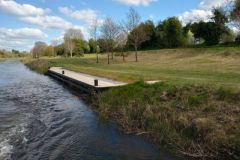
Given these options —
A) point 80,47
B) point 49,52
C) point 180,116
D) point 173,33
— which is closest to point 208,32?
point 173,33

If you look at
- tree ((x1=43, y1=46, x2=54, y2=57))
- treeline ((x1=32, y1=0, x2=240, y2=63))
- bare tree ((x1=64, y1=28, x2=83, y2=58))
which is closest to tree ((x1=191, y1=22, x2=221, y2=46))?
treeline ((x1=32, y1=0, x2=240, y2=63))

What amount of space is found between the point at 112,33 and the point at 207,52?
1736cm

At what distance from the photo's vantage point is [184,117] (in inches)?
448

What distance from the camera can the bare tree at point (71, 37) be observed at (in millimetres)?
95938

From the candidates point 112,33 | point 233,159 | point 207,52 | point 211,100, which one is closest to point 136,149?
point 233,159

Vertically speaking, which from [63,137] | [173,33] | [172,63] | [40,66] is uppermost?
[173,33]

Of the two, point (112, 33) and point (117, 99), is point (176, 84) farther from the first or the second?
point (112, 33)

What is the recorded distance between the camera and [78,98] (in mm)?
21844

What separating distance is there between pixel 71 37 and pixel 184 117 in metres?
97.7

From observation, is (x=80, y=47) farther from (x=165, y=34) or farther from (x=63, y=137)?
(x=63, y=137)

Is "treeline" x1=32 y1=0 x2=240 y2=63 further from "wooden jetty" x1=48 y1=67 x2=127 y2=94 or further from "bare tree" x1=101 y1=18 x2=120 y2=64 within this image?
"wooden jetty" x1=48 y1=67 x2=127 y2=94

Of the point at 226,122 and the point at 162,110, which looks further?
the point at 162,110

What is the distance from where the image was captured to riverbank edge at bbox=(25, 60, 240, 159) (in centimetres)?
938

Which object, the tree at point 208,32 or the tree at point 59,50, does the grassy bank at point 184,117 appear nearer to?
the tree at point 208,32
